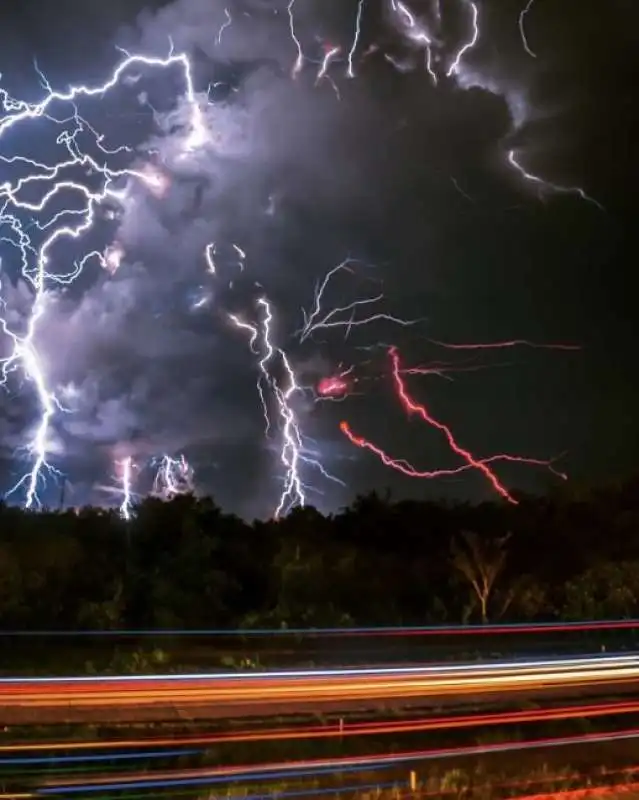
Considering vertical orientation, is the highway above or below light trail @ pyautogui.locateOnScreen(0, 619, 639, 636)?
below

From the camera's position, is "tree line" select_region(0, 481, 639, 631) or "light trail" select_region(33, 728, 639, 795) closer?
"light trail" select_region(33, 728, 639, 795)

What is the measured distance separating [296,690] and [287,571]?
1076 cm

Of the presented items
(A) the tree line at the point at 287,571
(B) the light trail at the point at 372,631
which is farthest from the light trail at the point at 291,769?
(A) the tree line at the point at 287,571

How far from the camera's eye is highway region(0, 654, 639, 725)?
9977mm

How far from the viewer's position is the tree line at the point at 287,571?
1988cm

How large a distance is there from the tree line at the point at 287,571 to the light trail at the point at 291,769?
36.5 feet

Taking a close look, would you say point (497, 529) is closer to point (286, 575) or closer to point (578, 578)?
point (578, 578)

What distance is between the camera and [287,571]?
21.7m

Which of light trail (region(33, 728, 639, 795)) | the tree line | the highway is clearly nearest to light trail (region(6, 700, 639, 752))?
light trail (region(33, 728, 639, 795))

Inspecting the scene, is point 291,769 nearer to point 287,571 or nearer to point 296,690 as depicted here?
point 296,690

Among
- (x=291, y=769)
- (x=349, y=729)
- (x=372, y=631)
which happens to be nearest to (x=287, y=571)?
(x=372, y=631)

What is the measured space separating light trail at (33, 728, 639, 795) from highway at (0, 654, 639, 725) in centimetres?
197

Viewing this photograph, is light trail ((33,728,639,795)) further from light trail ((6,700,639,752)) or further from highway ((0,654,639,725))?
highway ((0,654,639,725))

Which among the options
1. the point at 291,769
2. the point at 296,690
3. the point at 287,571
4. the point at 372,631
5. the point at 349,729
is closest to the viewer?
the point at 291,769
